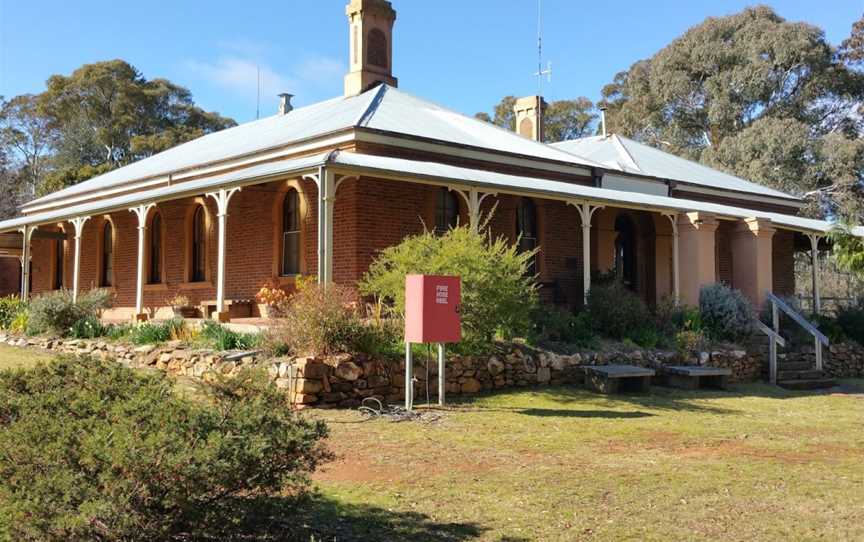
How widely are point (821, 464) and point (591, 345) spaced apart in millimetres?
6000

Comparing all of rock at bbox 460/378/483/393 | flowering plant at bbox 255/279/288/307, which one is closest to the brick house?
flowering plant at bbox 255/279/288/307

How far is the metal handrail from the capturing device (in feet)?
50.2

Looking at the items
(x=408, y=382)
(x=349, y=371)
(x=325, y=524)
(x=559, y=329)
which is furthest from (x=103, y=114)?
(x=325, y=524)

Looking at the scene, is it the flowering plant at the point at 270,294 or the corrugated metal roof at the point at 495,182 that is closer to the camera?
the corrugated metal roof at the point at 495,182

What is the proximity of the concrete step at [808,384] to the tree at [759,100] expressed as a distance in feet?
74.2

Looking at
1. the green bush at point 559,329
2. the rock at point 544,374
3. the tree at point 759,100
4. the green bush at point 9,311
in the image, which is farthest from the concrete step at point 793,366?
the tree at point 759,100

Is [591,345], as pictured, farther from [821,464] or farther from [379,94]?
[379,94]

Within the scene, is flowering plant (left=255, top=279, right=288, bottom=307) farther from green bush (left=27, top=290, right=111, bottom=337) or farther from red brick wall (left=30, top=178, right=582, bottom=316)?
green bush (left=27, top=290, right=111, bottom=337)

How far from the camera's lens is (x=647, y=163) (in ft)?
79.5

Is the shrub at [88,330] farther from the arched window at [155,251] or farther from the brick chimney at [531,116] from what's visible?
the brick chimney at [531,116]

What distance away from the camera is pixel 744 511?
5.98 m

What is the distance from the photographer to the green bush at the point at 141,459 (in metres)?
3.98

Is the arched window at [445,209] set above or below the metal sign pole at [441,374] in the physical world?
above

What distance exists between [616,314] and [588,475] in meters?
8.05
